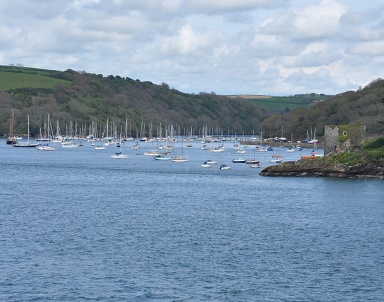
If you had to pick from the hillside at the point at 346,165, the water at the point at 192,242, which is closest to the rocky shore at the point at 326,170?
the hillside at the point at 346,165

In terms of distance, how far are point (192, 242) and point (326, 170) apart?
45.5 m

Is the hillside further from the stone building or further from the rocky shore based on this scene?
the stone building

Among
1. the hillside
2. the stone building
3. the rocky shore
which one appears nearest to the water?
the rocky shore

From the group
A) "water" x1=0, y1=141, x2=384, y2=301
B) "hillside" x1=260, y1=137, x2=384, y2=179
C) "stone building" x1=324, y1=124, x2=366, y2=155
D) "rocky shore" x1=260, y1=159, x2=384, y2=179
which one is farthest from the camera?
"stone building" x1=324, y1=124, x2=366, y2=155

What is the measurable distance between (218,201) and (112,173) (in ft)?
113

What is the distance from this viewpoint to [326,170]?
88.9 m

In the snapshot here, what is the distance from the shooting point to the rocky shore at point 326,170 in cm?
8681

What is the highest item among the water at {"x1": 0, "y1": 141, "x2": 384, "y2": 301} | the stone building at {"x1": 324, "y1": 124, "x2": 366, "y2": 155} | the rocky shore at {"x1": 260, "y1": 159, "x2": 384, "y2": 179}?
the stone building at {"x1": 324, "y1": 124, "x2": 366, "y2": 155}

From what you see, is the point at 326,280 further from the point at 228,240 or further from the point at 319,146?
the point at 319,146

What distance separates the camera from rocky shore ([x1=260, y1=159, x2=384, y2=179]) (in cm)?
8681

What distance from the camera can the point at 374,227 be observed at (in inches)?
2077

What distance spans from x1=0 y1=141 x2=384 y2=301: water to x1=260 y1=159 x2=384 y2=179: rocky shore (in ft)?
13.1

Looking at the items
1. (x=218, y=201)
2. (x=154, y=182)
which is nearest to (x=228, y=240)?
(x=218, y=201)

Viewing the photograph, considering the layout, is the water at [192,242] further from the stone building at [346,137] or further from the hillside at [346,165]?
the stone building at [346,137]
